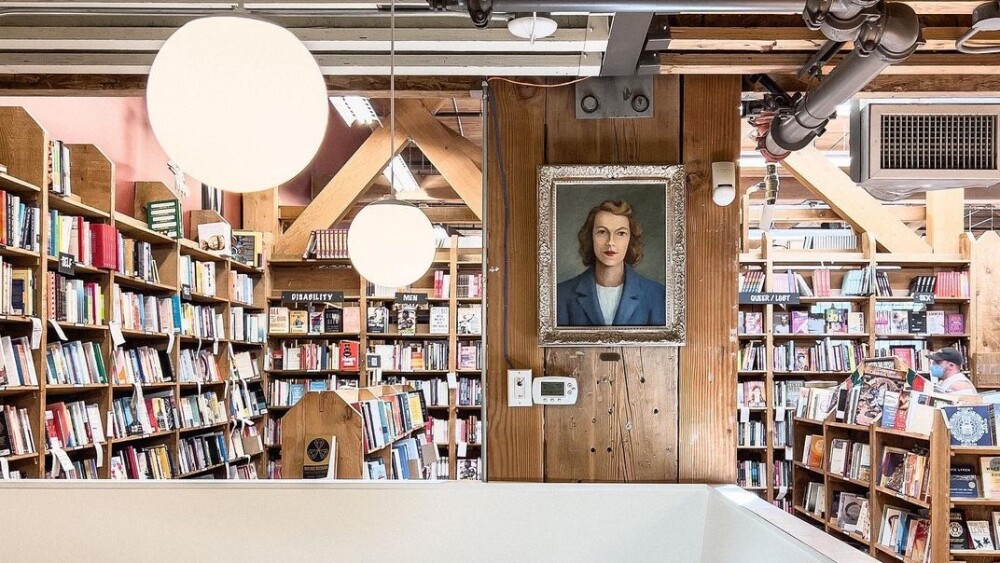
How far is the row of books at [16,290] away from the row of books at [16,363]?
0.13 m

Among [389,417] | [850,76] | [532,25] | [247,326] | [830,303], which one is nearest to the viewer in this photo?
[532,25]

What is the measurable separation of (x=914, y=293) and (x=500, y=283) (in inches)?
243

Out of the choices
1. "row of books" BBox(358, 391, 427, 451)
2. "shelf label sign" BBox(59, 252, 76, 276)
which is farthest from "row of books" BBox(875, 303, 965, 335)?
"shelf label sign" BBox(59, 252, 76, 276)

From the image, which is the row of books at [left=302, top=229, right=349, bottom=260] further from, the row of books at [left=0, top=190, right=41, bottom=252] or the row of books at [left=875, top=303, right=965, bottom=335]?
the row of books at [left=875, top=303, right=965, bottom=335]

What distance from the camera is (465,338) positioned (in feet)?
28.9

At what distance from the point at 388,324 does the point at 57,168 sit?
4.30 m

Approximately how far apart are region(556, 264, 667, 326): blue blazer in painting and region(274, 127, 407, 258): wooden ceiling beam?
498 centimetres

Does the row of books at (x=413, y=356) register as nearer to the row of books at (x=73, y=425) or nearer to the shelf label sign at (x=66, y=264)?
the row of books at (x=73, y=425)

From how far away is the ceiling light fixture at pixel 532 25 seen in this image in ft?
8.99

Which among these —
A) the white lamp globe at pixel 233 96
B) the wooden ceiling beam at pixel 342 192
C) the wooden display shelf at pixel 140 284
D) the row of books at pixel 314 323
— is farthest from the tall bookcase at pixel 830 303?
the white lamp globe at pixel 233 96

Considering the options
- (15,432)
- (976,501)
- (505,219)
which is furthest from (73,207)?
(976,501)

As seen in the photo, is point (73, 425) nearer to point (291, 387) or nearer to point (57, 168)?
point (57, 168)

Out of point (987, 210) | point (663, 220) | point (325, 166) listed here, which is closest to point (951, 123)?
point (663, 220)

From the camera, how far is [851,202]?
8.27m
